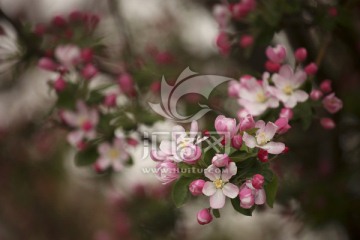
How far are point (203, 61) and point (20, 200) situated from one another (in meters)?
0.98

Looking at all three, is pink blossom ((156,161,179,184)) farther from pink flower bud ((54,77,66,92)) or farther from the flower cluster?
pink flower bud ((54,77,66,92))

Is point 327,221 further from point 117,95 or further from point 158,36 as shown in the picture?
point 158,36

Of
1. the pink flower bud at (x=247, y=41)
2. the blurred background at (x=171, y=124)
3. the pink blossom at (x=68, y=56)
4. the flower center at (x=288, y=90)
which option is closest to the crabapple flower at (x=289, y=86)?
the flower center at (x=288, y=90)

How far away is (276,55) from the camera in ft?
3.58

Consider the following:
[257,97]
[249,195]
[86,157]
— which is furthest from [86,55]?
[249,195]

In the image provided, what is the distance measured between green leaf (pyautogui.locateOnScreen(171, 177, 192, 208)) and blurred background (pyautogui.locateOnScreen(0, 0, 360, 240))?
42 cm

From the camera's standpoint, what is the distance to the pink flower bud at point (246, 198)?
0.80m

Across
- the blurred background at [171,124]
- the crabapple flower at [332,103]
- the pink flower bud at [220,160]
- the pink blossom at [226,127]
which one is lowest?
the blurred background at [171,124]

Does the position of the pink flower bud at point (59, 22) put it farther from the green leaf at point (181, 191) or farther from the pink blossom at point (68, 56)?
the green leaf at point (181, 191)

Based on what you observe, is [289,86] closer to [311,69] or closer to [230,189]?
[311,69]

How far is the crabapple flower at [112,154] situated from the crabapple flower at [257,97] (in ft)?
1.22

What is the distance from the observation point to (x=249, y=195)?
798mm

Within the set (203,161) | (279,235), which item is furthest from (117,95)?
(279,235)

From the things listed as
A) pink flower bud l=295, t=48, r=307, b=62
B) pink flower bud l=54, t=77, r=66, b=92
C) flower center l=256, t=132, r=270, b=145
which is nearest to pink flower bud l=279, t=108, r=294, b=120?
pink flower bud l=295, t=48, r=307, b=62
